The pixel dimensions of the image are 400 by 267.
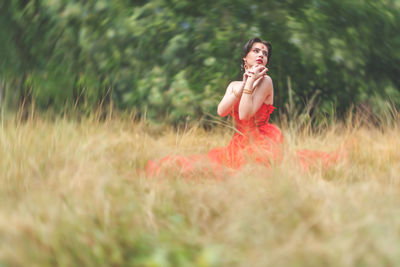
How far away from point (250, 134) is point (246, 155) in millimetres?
243

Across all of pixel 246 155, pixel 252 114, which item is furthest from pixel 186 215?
pixel 252 114

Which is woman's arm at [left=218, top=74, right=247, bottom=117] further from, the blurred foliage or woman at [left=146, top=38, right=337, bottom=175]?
the blurred foliage

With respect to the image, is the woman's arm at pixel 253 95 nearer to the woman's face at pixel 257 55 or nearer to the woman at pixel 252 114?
the woman at pixel 252 114

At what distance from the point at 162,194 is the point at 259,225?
0.57 m

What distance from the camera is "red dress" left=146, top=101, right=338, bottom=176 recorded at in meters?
2.17

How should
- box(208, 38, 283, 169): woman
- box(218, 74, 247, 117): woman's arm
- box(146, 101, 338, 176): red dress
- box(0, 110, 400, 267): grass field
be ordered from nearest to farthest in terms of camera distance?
box(0, 110, 400, 267): grass field
box(146, 101, 338, 176): red dress
box(208, 38, 283, 169): woman
box(218, 74, 247, 117): woman's arm

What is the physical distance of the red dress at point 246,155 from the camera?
217 cm

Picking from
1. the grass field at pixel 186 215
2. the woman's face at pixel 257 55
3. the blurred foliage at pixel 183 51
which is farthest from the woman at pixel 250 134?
the blurred foliage at pixel 183 51

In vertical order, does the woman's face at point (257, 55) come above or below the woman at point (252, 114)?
above

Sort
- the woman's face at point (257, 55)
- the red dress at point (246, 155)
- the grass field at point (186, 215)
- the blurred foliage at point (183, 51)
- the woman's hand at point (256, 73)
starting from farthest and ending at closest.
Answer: the blurred foliage at point (183, 51)
the woman's face at point (257, 55)
the woman's hand at point (256, 73)
the red dress at point (246, 155)
the grass field at point (186, 215)

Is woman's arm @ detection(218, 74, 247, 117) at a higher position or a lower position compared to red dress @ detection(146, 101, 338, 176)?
higher

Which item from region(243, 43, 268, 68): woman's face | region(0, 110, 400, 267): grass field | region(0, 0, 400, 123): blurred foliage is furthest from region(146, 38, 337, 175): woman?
region(0, 0, 400, 123): blurred foliage

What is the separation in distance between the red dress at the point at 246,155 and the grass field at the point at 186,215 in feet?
0.28

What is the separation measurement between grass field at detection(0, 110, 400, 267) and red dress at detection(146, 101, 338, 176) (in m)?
0.08
